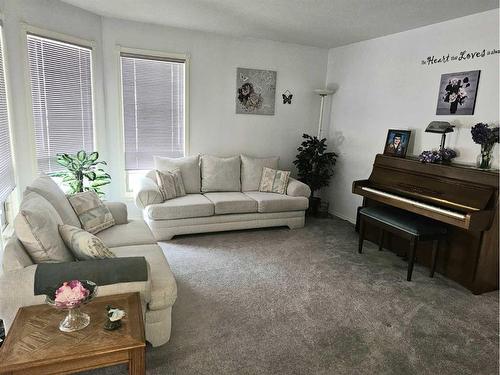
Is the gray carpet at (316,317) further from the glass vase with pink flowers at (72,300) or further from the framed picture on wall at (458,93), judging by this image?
the framed picture on wall at (458,93)

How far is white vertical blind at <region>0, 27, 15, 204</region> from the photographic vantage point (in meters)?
2.81

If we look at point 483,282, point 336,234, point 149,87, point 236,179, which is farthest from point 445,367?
point 149,87

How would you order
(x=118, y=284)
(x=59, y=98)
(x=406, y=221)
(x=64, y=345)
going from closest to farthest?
(x=64, y=345) → (x=118, y=284) → (x=406, y=221) → (x=59, y=98)

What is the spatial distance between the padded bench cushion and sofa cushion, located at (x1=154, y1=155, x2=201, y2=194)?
7.07 feet

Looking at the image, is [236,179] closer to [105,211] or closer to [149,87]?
[149,87]

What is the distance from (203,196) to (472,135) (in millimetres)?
2975

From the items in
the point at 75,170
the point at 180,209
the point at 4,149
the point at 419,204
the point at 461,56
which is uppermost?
the point at 461,56

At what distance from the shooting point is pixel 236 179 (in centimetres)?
470

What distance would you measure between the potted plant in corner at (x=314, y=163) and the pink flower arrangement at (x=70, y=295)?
3.88 metres

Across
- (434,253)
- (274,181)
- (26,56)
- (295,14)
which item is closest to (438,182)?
(434,253)

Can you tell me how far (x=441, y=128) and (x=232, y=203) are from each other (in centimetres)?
240

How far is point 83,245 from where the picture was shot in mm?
2012

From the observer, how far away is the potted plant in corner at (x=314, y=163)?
4.92 meters

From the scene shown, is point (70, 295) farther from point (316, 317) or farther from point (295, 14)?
point (295, 14)
